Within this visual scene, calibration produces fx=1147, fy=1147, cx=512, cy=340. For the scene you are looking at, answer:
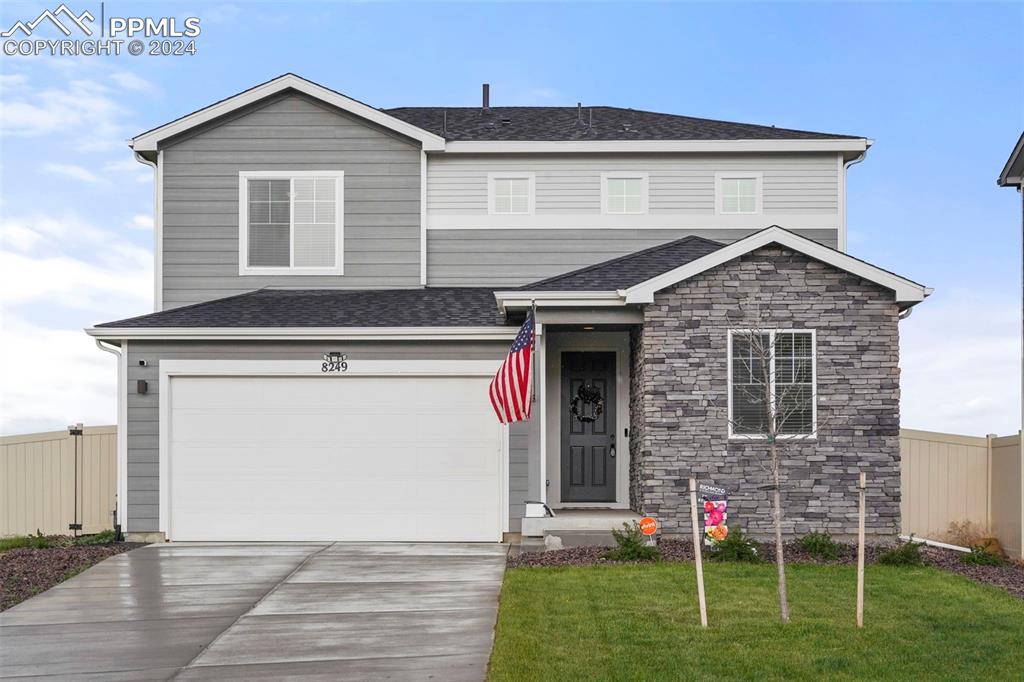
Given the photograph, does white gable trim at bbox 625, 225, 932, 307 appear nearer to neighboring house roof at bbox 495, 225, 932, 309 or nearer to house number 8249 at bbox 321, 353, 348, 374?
neighboring house roof at bbox 495, 225, 932, 309

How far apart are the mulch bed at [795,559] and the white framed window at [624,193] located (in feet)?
20.6

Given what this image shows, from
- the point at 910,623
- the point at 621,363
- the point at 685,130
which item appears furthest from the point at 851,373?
the point at 685,130

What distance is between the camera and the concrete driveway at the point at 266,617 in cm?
859

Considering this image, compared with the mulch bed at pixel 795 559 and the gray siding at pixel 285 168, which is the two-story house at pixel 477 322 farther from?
the mulch bed at pixel 795 559

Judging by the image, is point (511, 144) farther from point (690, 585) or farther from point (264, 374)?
point (690, 585)

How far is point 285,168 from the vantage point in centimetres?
1808

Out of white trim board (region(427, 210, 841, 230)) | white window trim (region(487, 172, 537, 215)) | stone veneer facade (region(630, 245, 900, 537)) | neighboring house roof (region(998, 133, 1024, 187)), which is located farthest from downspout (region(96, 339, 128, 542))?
neighboring house roof (region(998, 133, 1024, 187))

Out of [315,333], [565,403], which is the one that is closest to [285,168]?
[315,333]

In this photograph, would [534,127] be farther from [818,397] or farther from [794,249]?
[818,397]

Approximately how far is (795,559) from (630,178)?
756 cm

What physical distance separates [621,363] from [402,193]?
176 inches

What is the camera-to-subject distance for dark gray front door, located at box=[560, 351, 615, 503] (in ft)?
55.5

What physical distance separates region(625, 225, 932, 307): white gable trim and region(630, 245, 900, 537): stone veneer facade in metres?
0.15

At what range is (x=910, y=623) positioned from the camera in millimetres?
9648
